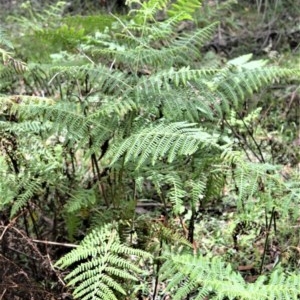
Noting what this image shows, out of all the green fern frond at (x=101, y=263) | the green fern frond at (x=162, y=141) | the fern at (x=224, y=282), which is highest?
the green fern frond at (x=162, y=141)

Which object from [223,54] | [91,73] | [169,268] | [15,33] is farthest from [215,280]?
[15,33]

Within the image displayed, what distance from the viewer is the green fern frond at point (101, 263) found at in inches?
78.3

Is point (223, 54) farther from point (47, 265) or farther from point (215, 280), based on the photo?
point (215, 280)

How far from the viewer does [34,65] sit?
322 centimetres

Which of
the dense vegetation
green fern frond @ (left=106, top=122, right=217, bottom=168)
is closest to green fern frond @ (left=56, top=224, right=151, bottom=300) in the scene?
the dense vegetation

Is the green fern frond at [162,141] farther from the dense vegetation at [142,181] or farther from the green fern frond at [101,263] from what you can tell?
the green fern frond at [101,263]

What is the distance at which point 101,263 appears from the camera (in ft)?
6.90

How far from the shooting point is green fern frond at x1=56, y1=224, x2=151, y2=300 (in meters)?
1.99

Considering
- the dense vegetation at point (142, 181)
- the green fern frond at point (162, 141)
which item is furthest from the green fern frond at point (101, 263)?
the green fern frond at point (162, 141)

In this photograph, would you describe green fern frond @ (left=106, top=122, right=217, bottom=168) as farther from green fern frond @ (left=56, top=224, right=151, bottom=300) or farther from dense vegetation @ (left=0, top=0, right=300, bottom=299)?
green fern frond @ (left=56, top=224, right=151, bottom=300)

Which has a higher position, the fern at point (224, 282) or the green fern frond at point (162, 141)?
the green fern frond at point (162, 141)

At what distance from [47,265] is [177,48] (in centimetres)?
118

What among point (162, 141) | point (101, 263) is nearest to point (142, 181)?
point (162, 141)

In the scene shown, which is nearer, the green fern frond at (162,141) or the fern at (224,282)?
the fern at (224,282)
